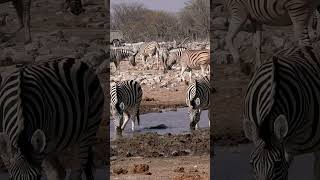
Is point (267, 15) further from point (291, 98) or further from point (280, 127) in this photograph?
point (280, 127)

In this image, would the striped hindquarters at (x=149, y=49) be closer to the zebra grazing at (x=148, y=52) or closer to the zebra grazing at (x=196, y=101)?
the zebra grazing at (x=148, y=52)

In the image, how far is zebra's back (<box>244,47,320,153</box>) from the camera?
4.18m

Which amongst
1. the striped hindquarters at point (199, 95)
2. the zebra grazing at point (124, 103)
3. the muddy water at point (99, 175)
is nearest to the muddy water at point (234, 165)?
the muddy water at point (99, 175)

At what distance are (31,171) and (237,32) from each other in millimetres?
2016

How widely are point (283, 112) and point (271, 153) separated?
29 centimetres

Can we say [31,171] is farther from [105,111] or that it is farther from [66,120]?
[105,111]

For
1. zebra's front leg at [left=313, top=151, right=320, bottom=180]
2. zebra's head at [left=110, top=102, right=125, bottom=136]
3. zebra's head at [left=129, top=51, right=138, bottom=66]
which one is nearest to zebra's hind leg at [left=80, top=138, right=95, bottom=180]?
zebra's front leg at [left=313, top=151, right=320, bottom=180]

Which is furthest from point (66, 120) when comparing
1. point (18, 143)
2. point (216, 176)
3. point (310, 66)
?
point (310, 66)

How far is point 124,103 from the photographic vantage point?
33.8 feet

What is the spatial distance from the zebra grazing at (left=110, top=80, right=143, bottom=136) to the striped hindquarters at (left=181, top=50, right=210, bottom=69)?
15.4 ft

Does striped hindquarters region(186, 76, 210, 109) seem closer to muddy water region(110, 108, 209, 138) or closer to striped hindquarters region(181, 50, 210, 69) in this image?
muddy water region(110, 108, 209, 138)

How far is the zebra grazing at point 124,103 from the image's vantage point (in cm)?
998

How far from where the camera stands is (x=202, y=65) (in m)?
15.5

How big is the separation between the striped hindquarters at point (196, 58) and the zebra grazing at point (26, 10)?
1046 cm
